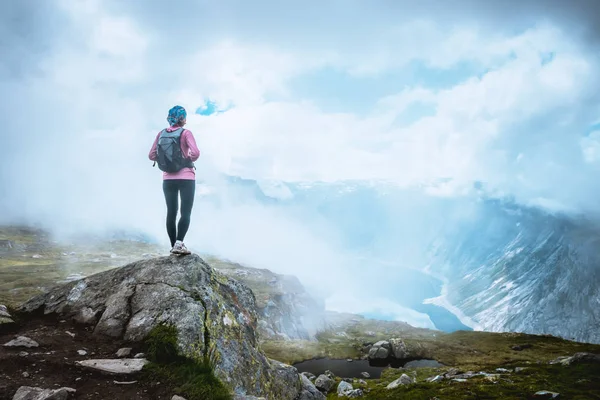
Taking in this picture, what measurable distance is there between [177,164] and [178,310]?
22.5 ft

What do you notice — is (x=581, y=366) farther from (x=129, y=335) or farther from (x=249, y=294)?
(x=129, y=335)

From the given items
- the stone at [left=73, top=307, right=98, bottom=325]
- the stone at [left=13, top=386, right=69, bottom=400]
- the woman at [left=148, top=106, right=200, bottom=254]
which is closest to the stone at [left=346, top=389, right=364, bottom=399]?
the woman at [left=148, top=106, right=200, bottom=254]

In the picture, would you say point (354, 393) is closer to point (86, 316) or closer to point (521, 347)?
point (86, 316)

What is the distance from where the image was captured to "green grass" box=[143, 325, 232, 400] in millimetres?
9547

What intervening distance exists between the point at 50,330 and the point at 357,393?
80.5 meters

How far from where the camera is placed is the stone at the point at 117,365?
Result: 1009 cm

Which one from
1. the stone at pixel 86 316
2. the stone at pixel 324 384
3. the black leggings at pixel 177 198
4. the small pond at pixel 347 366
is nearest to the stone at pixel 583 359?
the small pond at pixel 347 366

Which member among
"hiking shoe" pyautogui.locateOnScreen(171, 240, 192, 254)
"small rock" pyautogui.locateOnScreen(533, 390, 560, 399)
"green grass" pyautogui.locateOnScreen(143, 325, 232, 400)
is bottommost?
"small rock" pyautogui.locateOnScreen(533, 390, 560, 399)

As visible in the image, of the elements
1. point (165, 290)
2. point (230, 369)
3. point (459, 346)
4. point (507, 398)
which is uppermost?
point (165, 290)

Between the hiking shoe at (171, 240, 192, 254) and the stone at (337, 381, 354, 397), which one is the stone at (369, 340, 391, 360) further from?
the hiking shoe at (171, 240, 192, 254)

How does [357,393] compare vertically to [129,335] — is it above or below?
below

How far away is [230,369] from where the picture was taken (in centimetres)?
1420

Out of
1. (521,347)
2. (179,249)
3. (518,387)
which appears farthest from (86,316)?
(521,347)

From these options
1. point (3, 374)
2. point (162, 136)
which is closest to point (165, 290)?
point (3, 374)
